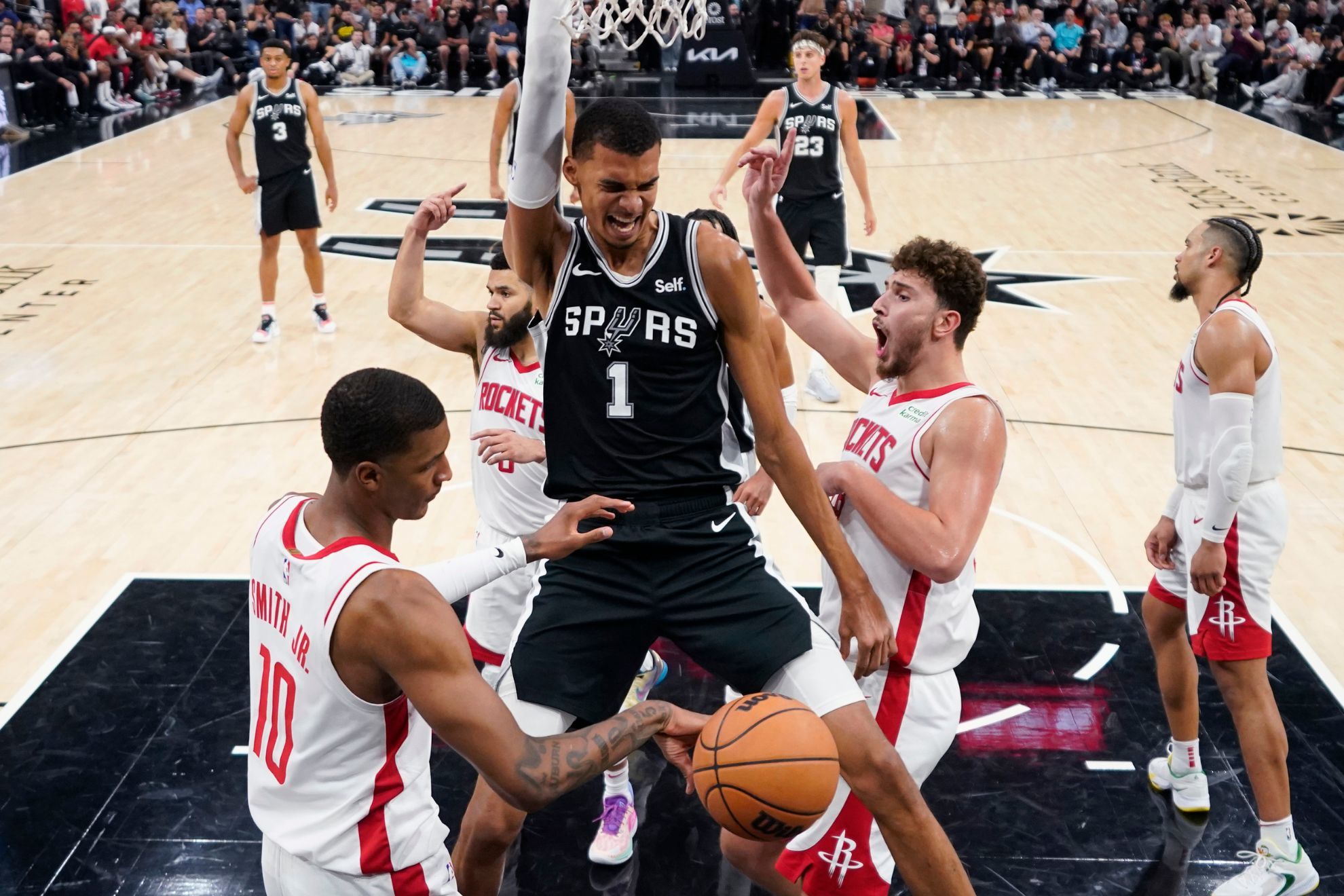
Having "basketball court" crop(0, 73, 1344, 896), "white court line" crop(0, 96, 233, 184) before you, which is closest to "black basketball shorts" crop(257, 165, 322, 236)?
"basketball court" crop(0, 73, 1344, 896)

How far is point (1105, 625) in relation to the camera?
18.0 ft

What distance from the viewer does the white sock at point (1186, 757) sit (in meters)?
4.29

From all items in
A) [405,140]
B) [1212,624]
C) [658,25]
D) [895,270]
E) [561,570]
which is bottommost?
[405,140]

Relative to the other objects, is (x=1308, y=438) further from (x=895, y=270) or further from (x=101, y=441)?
(x=101, y=441)

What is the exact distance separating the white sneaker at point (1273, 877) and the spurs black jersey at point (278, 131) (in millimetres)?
7393

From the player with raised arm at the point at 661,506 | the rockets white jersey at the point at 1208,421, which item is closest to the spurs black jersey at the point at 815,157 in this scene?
the rockets white jersey at the point at 1208,421

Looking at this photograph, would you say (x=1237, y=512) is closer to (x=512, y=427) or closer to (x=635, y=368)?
(x=635, y=368)

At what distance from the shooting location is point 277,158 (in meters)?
8.91

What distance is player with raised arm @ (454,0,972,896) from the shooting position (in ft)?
10.4

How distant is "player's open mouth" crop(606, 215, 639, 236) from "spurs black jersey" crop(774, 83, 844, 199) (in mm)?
5279

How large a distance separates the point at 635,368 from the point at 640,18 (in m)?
2.45

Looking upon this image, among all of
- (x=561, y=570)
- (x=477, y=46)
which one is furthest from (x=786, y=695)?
(x=477, y=46)

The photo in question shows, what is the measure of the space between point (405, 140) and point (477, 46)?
23.7 feet

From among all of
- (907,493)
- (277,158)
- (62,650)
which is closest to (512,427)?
(907,493)
